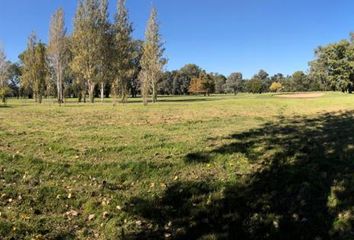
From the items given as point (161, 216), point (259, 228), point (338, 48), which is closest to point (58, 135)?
point (161, 216)

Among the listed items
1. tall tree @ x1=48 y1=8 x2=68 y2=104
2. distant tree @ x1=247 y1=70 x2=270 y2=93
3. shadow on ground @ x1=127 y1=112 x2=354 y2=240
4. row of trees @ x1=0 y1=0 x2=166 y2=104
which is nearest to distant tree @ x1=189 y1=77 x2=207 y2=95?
distant tree @ x1=247 y1=70 x2=270 y2=93

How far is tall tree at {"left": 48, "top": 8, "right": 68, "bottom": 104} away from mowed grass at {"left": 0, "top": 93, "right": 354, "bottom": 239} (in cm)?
4010

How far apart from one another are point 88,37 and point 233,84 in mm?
113237

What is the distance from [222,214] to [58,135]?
7245 millimetres

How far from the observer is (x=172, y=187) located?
7.17 m

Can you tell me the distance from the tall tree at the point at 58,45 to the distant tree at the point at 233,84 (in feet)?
353

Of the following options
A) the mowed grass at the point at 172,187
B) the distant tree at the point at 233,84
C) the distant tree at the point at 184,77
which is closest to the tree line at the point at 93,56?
the mowed grass at the point at 172,187

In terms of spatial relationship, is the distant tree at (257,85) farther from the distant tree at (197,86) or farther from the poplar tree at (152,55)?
the poplar tree at (152,55)

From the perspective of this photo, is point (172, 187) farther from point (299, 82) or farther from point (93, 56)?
point (299, 82)

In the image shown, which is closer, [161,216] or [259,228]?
[259,228]

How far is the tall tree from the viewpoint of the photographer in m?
48.5

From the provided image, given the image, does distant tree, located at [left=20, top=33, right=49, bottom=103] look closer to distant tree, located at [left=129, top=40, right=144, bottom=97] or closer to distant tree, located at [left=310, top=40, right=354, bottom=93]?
distant tree, located at [left=129, top=40, right=144, bottom=97]

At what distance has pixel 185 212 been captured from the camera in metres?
6.11

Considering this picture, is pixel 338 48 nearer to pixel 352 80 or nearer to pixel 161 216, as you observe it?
pixel 352 80
